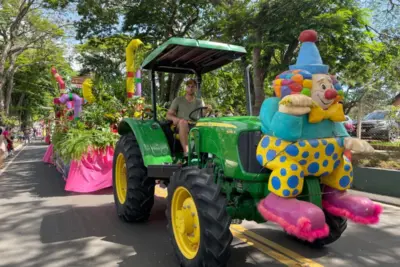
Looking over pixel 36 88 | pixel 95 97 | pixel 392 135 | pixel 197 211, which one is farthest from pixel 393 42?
pixel 36 88

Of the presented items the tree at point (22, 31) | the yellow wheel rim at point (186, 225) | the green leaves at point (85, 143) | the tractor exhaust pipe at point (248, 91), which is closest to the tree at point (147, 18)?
the green leaves at point (85, 143)

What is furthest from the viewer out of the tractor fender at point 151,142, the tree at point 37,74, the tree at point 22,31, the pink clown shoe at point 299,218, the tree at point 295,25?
Result: the tree at point 37,74

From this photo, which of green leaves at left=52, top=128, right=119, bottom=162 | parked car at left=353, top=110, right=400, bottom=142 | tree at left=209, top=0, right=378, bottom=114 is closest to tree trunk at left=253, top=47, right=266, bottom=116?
tree at left=209, top=0, right=378, bottom=114

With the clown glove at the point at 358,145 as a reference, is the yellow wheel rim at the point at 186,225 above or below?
below

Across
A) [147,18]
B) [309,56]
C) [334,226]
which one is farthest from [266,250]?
[147,18]

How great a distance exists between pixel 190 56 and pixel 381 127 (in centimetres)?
1324

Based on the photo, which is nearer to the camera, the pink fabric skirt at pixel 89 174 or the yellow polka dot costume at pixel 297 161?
the yellow polka dot costume at pixel 297 161

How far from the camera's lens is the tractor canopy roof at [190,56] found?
4.75 meters

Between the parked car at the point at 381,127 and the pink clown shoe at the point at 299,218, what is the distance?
10.2m

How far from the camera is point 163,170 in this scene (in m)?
4.79

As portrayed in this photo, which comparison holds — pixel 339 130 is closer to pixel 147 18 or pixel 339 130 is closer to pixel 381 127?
pixel 381 127

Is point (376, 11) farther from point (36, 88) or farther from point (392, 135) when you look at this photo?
point (36, 88)

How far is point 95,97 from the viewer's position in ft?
37.4

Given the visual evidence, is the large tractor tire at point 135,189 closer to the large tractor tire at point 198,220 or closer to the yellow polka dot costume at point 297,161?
the large tractor tire at point 198,220
